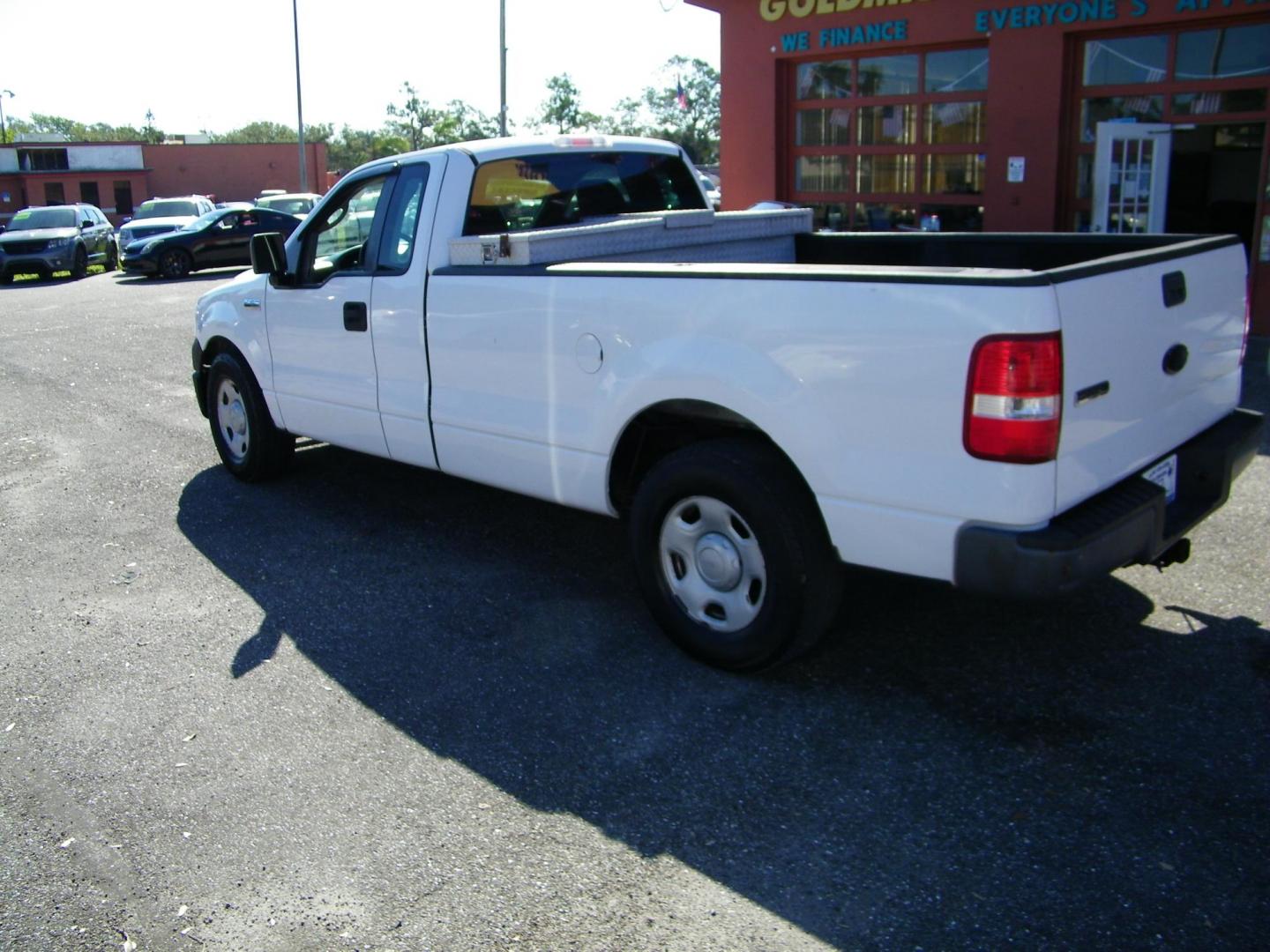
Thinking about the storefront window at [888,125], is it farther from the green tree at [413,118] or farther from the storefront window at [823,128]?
the green tree at [413,118]

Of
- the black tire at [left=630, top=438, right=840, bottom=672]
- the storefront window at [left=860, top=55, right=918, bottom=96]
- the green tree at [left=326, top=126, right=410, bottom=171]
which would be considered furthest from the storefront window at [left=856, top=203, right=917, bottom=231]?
the green tree at [left=326, top=126, right=410, bottom=171]

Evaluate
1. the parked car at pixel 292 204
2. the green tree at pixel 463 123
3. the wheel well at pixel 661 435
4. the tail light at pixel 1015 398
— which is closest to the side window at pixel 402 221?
the wheel well at pixel 661 435

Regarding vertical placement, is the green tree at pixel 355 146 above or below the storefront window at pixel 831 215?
above

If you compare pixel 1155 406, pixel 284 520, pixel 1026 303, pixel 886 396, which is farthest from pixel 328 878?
pixel 284 520

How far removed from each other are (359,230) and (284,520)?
1.67 m

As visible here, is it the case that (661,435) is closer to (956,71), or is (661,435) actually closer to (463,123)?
(956,71)

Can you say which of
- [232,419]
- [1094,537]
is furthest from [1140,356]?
[232,419]

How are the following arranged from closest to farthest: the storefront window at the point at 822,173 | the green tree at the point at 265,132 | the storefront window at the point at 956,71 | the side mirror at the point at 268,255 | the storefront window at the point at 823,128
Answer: the side mirror at the point at 268,255 < the storefront window at the point at 956,71 < the storefront window at the point at 823,128 < the storefront window at the point at 822,173 < the green tree at the point at 265,132

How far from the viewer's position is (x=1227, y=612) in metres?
4.82

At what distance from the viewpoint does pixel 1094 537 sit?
358 cm

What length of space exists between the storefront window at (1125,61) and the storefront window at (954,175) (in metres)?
1.51

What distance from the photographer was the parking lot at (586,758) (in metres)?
3.14

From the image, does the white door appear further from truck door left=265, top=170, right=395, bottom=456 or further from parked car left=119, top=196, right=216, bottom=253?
parked car left=119, top=196, right=216, bottom=253

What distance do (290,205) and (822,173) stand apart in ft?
56.8
